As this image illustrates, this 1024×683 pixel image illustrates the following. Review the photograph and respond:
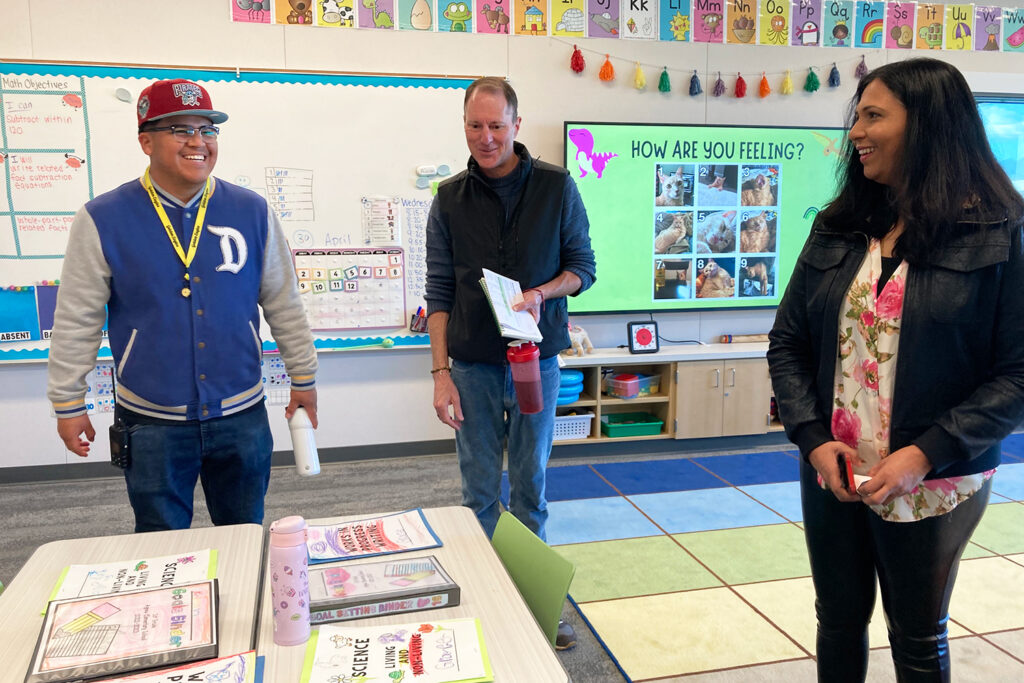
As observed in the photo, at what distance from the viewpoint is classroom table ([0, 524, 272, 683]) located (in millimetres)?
1119

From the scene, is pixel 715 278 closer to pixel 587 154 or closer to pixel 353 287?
pixel 587 154

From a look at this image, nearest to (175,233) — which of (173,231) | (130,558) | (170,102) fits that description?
(173,231)

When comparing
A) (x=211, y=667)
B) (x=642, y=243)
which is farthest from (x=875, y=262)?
(x=642, y=243)

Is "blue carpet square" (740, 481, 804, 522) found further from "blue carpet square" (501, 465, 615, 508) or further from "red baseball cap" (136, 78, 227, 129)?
"red baseball cap" (136, 78, 227, 129)

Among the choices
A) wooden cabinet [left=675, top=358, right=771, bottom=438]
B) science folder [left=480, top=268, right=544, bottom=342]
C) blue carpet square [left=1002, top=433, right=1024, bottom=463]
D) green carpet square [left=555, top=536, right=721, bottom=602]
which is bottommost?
blue carpet square [left=1002, top=433, right=1024, bottom=463]

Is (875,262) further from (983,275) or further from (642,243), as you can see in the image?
(642,243)

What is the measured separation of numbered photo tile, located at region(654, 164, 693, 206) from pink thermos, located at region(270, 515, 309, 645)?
3564 mm

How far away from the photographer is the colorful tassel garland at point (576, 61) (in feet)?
13.4

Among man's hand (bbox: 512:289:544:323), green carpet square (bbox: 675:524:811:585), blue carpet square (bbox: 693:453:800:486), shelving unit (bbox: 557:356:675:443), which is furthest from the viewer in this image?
shelving unit (bbox: 557:356:675:443)

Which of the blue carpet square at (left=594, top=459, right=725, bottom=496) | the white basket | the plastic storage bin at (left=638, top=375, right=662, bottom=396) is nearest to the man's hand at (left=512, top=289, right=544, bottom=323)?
the blue carpet square at (left=594, top=459, right=725, bottom=496)

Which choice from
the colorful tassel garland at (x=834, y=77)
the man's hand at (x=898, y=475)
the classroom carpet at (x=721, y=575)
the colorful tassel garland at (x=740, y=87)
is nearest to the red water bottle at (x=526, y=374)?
the classroom carpet at (x=721, y=575)

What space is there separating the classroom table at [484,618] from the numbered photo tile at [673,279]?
10.1 ft

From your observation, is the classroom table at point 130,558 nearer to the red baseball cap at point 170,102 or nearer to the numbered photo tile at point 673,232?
the red baseball cap at point 170,102

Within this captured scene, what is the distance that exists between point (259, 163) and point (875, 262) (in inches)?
126
